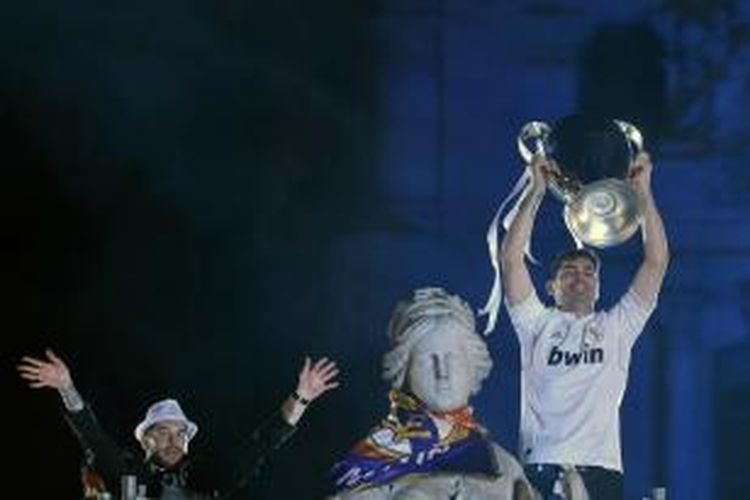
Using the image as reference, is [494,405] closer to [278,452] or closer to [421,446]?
[421,446]

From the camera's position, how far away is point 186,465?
7.71 metres

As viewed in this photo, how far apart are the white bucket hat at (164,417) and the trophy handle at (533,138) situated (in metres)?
1.80

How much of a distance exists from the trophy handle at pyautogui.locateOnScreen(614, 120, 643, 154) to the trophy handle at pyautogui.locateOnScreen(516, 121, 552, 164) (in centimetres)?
31

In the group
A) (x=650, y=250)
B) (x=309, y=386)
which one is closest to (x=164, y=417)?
(x=309, y=386)

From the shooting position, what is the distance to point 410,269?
311 inches

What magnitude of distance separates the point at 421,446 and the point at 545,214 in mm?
1103

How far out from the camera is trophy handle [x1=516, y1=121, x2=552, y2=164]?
7902 millimetres

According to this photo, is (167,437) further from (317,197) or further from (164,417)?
(317,197)

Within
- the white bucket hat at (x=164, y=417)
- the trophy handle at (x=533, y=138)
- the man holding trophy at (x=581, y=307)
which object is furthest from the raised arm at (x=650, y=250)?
the white bucket hat at (x=164, y=417)

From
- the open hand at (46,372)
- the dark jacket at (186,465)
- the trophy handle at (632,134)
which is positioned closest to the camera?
the dark jacket at (186,465)

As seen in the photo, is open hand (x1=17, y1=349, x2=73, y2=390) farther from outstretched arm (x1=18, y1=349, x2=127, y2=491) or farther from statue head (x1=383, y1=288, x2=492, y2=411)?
statue head (x1=383, y1=288, x2=492, y2=411)

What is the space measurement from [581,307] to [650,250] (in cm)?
37

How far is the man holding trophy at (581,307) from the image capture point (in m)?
7.69

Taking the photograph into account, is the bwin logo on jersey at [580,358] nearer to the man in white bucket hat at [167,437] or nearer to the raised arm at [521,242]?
the raised arm at [521,242]
